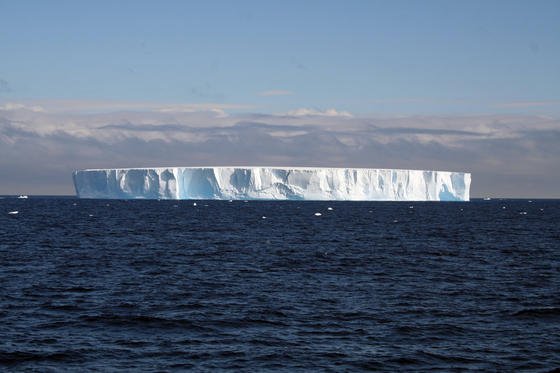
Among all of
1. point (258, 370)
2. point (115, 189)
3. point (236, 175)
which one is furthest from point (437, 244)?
point (115, 189)

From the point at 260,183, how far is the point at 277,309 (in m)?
85.1

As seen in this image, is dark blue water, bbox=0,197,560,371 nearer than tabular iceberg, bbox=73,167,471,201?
Yes

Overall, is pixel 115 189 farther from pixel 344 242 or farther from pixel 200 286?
pixel 200 286

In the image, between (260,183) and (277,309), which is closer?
(277,309)

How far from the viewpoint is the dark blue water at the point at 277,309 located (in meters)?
13.3

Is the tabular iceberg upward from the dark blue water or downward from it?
upward

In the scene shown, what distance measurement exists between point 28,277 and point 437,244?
859 inches

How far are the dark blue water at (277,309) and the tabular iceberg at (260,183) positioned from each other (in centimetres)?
6912

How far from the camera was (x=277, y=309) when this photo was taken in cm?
1778

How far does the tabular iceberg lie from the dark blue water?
227 feet

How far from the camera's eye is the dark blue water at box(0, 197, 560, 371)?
13.3 meters

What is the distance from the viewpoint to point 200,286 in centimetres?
2162

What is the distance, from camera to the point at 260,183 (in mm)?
102812

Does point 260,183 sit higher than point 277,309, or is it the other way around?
point 260,183
